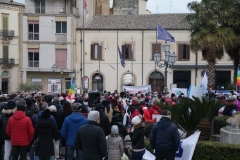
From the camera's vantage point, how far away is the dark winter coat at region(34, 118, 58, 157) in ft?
37.8

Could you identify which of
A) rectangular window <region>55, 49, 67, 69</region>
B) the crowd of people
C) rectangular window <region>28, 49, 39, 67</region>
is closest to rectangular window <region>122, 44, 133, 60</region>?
rectangular window <region>55, 49, 67, 69</region>

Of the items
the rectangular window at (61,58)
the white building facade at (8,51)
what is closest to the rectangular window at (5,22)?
the white building facade at (8,51)

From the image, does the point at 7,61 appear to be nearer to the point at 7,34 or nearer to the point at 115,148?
the point at 7,34

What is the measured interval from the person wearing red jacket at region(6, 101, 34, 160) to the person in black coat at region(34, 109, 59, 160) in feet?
1.06

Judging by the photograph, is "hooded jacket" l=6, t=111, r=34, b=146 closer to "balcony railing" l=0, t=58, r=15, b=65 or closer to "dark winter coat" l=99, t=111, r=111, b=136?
"dark winter coat" l=99, t=111, r=111, b=136

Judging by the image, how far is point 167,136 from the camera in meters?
10.5

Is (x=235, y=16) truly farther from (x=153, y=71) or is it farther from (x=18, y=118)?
(x=18, y=118)

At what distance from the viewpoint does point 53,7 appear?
5256cm

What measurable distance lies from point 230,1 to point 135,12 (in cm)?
2680

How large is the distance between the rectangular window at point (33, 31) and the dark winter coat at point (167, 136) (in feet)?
138

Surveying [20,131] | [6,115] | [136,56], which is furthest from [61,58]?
[20,131]

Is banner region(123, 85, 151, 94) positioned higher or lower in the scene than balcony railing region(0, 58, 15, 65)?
lower

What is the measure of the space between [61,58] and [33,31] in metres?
3.78

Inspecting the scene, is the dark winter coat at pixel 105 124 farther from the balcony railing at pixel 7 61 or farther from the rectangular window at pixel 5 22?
the rectangular window at pixel 5 22
